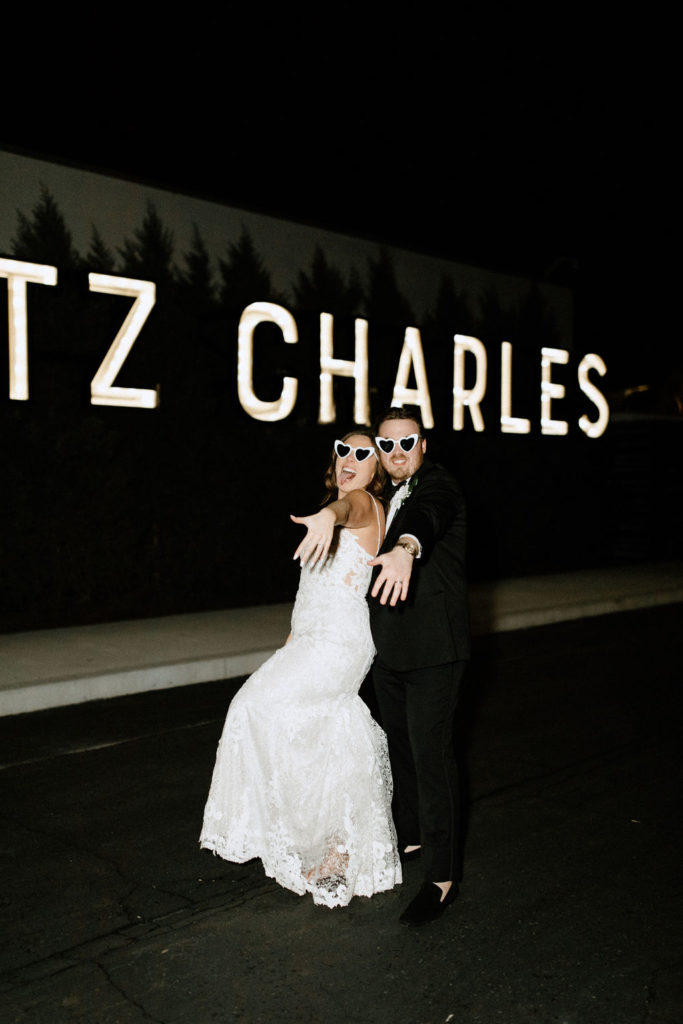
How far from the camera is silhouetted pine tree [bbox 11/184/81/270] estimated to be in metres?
10.6

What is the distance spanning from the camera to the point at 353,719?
156 inches

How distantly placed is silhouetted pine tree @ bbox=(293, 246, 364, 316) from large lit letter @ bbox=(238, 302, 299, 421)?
973mm

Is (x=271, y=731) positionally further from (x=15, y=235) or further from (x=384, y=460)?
(x=15, y=235)

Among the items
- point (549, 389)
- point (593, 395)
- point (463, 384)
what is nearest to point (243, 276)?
point (463, 384)

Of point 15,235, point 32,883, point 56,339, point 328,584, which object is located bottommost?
point 32,883

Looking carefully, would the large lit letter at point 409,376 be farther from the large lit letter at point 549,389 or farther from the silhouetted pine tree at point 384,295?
the large lit letter at point 549,389

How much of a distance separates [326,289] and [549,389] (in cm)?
455

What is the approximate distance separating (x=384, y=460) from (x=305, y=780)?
1.31 m

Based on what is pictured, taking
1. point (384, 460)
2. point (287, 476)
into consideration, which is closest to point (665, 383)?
point (287, 476)

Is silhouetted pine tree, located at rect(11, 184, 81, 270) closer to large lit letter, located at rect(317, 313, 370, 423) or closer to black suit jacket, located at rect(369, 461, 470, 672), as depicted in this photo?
large lit letter, located at rect(317, 313, 370, 423)

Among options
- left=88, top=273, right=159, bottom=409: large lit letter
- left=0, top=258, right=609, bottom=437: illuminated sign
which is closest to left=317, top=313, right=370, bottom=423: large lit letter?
left=0, top=258, right=609, bottom=437: illuminated sign

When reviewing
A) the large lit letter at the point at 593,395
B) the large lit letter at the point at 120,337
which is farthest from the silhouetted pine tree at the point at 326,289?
the large lit letter at the point at 593,395

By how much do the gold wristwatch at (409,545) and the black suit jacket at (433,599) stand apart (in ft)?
0.56

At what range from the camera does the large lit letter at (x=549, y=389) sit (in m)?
16.0
